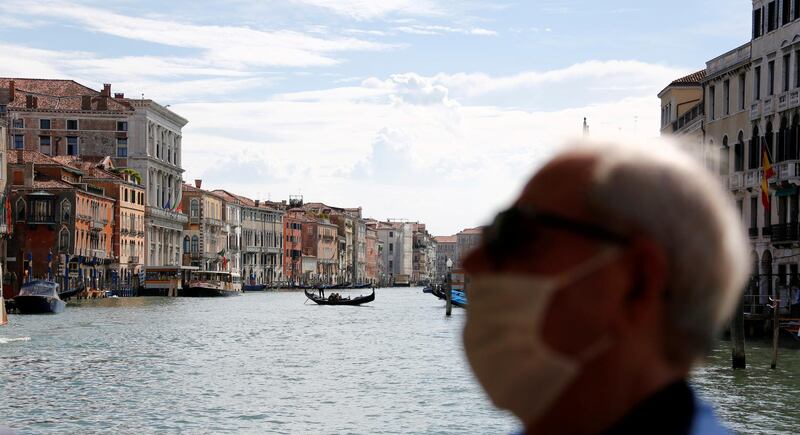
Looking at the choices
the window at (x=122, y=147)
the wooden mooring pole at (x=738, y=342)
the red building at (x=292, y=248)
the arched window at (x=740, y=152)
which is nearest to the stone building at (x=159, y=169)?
the window at (x=122, y=147)

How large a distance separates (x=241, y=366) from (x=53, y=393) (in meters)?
4.88

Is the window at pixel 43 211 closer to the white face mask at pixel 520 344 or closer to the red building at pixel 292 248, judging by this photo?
the red building at pixel 292 248

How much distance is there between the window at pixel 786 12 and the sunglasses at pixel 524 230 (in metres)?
26.1

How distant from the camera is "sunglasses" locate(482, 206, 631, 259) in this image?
2.48ft

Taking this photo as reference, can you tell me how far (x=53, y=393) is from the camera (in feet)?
49.8

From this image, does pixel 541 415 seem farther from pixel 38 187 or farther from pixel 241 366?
pixel 38 187

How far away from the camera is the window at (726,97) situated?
1142 inches

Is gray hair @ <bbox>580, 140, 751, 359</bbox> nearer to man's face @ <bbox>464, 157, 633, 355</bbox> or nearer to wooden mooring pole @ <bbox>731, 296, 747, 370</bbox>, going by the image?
man's face @ <bbox>464, 157, 633, 355</bbox>

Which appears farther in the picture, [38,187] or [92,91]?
[92,91]

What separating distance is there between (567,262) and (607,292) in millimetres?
33

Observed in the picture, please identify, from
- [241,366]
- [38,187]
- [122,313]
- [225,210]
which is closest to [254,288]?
[225,210]

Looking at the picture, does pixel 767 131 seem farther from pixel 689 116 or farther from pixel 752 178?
pixel 689 116

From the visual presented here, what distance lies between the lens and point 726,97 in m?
29.2

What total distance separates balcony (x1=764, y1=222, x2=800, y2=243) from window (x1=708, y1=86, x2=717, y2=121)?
5169 millimetres
